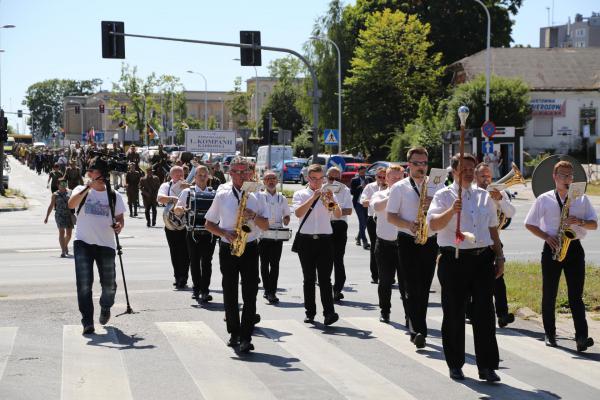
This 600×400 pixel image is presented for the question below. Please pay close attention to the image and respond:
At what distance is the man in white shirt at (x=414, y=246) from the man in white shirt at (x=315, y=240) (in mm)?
1499

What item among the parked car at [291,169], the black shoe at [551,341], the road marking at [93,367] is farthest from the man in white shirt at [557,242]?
the parked car at [291,169]

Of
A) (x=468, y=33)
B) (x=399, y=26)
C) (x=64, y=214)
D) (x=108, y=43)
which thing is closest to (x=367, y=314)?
(x=64, y=214)

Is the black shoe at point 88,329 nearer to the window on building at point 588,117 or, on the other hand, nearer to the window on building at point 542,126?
the window on building at point 542,126

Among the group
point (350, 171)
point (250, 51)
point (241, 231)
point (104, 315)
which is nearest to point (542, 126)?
point (350, 171)

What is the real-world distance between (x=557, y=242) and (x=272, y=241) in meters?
4.42

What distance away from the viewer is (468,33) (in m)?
71.2

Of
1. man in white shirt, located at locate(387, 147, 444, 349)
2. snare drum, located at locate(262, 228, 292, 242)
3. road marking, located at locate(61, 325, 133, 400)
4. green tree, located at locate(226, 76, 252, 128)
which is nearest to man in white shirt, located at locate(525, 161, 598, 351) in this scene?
man in white shirt, located at locate(387, 147, 444, 349)

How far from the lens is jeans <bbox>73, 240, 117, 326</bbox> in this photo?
417 inches

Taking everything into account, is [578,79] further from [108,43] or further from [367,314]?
[367,314]

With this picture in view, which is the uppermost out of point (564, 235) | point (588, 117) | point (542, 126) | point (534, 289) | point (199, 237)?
point (588, 117)

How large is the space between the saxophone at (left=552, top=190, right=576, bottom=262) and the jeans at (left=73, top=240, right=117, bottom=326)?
473 centimetres

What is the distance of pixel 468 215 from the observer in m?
8.43

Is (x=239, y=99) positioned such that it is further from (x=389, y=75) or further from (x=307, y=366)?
(x=307, y=366)

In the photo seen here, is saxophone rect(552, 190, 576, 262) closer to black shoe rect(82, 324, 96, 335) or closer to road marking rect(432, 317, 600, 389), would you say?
road marking rect(432, 317, 600, 389)
